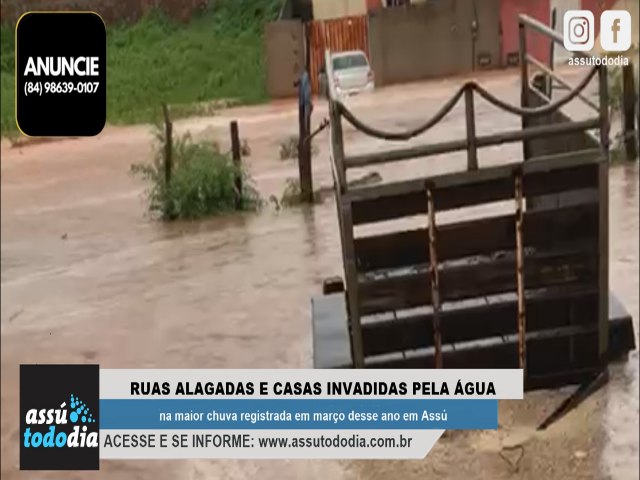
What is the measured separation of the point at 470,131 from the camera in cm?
125

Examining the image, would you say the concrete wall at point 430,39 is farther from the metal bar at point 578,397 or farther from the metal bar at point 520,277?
the metal bar at point 578,397

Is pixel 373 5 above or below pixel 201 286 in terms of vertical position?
above

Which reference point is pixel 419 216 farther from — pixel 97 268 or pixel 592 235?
pixel 97 268

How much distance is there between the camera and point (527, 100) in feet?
4.75

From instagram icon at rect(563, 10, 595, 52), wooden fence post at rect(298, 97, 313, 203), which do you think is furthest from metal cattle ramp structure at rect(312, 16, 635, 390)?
instagram icon at rect(563, 10, 595, 52)

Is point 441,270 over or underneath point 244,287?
over

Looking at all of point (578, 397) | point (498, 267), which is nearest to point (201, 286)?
point (498, 267)

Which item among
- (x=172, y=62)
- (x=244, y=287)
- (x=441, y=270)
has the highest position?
(x=172, y=62)

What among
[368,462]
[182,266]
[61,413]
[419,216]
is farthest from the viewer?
[182,266]

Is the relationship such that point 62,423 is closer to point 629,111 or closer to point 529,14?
point 529,14

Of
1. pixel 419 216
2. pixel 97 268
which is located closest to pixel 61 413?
pixel 97 268

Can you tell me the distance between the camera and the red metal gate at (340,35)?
1.06 meters

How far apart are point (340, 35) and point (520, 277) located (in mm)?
504

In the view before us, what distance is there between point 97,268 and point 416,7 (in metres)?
0.67
